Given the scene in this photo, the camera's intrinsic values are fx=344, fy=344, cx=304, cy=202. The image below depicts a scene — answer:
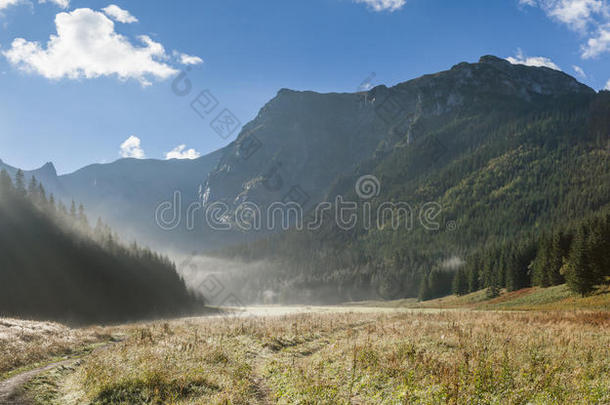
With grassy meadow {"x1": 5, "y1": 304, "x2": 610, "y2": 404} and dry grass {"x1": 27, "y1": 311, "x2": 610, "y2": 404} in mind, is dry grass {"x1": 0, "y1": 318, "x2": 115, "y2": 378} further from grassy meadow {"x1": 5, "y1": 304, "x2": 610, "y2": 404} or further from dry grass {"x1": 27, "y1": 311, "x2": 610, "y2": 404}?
dry grass {"x1": 27, "y1": 311, "x2": 610, "y2": 404}

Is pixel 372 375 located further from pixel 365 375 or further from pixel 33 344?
pixel 33 344

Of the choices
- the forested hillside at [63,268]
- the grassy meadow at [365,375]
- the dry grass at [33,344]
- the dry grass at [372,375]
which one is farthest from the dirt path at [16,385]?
the forested hillside at [63,268]

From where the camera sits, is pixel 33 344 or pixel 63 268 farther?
pixel 63 268

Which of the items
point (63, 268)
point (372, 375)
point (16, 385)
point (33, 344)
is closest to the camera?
point (372, 375)

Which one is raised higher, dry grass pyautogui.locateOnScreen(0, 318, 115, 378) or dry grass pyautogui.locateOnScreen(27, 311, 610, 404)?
dry grass pyautogui.locateOnScreen(27, 311, 610, 404)

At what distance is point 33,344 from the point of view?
20797mm

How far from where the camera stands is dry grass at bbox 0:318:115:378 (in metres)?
17.0

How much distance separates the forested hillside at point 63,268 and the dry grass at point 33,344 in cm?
3345

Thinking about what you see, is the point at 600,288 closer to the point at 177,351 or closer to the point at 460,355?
the point at 460,355

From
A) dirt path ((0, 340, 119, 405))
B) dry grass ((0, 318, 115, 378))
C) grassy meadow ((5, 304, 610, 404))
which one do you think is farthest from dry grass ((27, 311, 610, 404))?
dry grass ((0, 318, 115, 378))

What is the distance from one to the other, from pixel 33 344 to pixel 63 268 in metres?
57.4

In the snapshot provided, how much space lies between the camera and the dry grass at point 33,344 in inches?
670

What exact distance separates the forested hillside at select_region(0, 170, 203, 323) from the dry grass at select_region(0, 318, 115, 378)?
3345 cm

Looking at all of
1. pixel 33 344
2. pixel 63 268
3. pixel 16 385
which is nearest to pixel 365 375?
pixel 16 385
